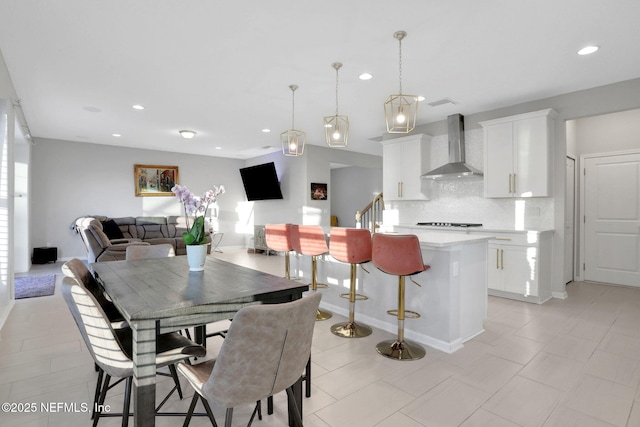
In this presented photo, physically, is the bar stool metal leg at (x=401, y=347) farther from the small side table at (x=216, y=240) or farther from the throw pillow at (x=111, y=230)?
the small side table at (x=216, y=240)

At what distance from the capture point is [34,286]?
4918mm

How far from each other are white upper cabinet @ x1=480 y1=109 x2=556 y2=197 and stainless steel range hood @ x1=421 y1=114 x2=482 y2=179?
376mm

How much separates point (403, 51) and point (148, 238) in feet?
21.7

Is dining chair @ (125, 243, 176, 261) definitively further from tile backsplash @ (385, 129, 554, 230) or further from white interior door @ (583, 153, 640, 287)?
white interior door @ (583, 153, 640, 287)

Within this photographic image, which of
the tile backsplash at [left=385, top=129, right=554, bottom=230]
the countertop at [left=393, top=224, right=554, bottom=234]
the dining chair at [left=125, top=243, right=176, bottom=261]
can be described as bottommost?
the dining chair at [left=125, top=243, right=176, bottom=261]

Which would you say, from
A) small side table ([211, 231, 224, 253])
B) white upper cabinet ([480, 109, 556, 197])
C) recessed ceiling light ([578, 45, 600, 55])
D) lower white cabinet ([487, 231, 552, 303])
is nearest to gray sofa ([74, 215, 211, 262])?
small side table ([211, 231, 224, 253])

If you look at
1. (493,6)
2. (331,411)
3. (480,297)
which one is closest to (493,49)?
(493,6)

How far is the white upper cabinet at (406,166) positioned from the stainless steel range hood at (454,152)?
289 millimetres

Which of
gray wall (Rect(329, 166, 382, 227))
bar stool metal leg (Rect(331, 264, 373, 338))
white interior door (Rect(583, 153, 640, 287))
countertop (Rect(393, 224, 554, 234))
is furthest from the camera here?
gray wall (Rect(329, 166, 382, 227))

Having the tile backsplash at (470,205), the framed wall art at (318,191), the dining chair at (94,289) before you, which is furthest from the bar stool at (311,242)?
the framed wall art at (318,191)

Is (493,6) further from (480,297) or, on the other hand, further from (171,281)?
(171,281)

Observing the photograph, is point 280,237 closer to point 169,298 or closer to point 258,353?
point 169,298

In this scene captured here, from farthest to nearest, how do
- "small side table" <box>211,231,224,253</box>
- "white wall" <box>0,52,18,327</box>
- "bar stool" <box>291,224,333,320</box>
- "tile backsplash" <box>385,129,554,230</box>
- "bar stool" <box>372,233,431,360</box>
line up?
"small side table" <box>211,231,224,253</box> → "tile backsplash" <box>385,129,554,230</box> → "white wall" <box>0,52,18,327</box> → "bar stool" <box>291,224,333,320</box> → "bar stool" <box>372,233,431,360</box>

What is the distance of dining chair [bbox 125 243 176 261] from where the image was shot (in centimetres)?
294
